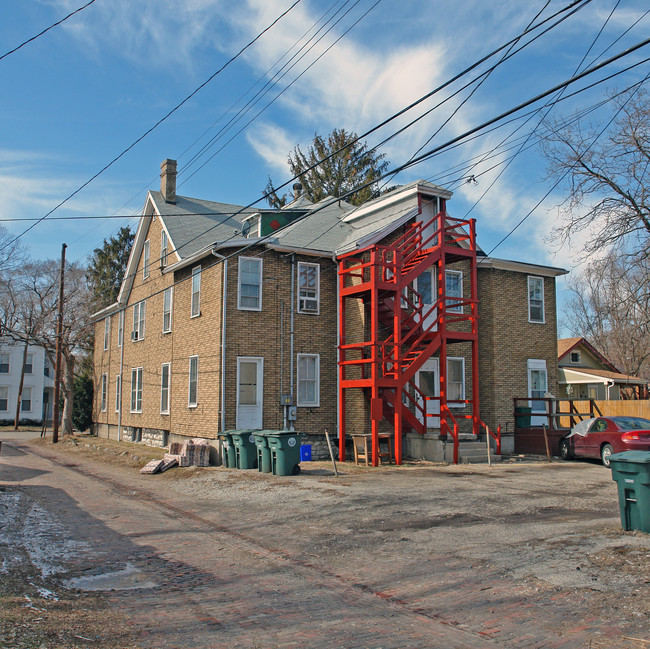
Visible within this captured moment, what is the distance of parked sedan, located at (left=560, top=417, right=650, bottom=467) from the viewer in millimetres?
16406

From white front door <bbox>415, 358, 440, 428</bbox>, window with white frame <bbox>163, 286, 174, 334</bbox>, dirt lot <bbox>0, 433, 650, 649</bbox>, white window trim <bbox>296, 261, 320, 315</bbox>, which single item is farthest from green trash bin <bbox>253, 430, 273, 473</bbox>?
window with white frame <bbox>163, 286, 174, 334</bbox>

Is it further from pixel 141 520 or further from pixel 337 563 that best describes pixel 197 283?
pixel 337 563

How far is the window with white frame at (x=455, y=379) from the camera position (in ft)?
72.0

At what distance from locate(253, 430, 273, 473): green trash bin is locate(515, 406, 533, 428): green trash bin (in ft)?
32.3

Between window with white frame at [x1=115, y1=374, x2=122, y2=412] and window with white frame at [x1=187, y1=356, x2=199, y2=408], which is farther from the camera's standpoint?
window with white frame at [x1=115, y1=374, x2=122, y2=412]

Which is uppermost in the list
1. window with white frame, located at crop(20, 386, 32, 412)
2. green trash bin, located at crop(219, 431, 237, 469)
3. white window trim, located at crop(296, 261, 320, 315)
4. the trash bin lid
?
white window trim, located at crop(296, 261, 320, 315)

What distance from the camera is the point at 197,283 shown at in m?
21.0

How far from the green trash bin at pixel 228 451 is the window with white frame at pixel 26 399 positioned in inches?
1665

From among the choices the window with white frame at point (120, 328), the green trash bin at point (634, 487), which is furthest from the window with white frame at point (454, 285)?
the window with white frame at point (120, 328)

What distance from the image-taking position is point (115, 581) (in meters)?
7.27

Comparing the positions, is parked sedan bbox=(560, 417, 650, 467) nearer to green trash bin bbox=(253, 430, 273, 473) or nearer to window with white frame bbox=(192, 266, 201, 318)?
green trash bin bbox=(253, 430, 273, 473)

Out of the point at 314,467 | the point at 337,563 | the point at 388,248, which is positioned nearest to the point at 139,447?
the point at 314,467

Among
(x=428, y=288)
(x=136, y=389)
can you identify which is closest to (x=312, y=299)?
(x=428, y=288)

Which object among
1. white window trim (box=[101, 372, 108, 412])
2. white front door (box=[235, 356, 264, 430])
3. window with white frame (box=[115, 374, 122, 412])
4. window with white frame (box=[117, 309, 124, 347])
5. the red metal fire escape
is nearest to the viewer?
the red metal fire escape
